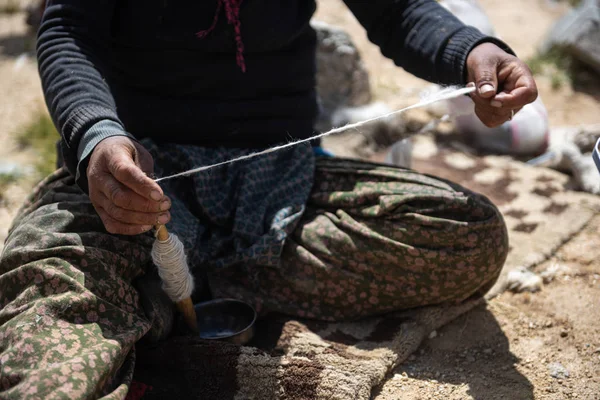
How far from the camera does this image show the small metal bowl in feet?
5.91

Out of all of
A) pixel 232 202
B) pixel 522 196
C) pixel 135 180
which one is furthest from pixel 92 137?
pixel 522 196

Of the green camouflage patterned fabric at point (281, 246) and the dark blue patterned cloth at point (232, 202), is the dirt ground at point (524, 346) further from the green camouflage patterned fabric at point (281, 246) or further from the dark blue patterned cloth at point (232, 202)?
the dark blue patterned cloth at point (232, 202)

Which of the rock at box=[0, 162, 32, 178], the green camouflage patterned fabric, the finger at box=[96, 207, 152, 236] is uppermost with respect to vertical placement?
the finger at box=[96, 207, 152, 236]

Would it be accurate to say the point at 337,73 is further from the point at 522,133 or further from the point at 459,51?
the point at 459,51

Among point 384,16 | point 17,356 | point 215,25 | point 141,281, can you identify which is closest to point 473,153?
point 384,16

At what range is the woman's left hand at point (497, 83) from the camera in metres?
1.63

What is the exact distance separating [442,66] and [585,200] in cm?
128

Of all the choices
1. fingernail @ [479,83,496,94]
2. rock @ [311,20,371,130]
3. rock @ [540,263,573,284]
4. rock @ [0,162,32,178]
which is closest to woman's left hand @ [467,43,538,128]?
fingernail @ [479,83,496,94]

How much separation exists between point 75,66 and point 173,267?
616mm

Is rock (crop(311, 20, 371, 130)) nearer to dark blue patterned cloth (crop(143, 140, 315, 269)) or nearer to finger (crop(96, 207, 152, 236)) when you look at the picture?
dark blue patterned cloth (crop(143, 140, 315, 269))

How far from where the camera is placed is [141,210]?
4.55 ft

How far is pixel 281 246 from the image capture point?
177cm

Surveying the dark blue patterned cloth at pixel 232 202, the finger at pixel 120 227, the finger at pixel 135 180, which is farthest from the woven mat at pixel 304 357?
the finger at pixel 135 180

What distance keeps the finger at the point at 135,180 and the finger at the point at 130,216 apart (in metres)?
0.06
